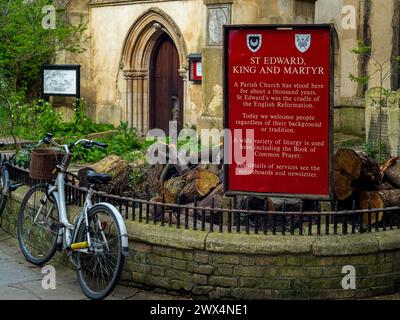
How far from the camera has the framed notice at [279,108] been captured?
634 cm

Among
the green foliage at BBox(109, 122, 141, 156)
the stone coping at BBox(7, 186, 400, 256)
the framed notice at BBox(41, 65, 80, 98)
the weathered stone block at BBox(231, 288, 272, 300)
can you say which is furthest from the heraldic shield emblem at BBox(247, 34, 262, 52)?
the framed notice at BBox(41, 65, 80, 98)

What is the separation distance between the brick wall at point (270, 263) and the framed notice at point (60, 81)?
32.1ft

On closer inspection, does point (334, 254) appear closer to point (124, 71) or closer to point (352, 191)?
point (352, 191)

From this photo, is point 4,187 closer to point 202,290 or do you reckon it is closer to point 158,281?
point 158,281

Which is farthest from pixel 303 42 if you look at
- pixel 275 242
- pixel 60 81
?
pixel 60 81

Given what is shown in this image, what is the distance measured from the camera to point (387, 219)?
639cm

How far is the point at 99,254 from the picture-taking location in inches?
241

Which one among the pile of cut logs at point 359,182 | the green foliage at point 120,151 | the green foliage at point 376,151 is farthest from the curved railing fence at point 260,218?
the green foliage at point 376,151

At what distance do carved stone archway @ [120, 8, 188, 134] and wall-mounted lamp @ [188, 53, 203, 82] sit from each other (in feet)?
5.80

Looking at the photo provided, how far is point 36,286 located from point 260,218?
2079 millimetres

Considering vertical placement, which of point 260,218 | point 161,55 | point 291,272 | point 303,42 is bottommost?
point 291,272

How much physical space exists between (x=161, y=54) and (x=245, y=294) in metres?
11.6

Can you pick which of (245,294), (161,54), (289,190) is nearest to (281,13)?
(161,54)
